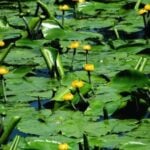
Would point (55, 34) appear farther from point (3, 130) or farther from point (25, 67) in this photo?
point (3, 130)

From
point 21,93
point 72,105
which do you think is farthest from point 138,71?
point 21,93

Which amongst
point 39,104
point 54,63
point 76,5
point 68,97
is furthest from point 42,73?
point 76,5

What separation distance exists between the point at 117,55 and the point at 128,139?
86 cm

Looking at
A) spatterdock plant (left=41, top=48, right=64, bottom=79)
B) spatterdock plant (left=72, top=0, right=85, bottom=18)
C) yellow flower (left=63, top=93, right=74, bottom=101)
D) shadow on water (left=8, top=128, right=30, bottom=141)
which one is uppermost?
yellow flower (left=63, top=93, right=74, bottom=101)

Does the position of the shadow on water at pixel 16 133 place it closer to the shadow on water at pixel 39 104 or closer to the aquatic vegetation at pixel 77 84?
the aquatic vegetation at pixel 77 84

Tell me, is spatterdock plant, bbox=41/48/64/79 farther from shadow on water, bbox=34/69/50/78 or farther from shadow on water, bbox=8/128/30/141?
shadow on water, bbox=8/128/30/141

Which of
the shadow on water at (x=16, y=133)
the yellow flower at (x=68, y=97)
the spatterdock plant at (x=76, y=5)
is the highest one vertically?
the yellow flower at (x=68, y=97)

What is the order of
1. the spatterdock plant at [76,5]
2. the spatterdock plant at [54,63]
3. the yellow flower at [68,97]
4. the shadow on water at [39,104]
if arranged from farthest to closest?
the spatterdock plant at [76,5]
the spatterdock plant at [54,63]
the shadow on water at [39,104]
the yellow flower at [68,97]

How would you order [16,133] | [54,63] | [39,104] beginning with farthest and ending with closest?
[54,63] < [39,104] < [16,133]

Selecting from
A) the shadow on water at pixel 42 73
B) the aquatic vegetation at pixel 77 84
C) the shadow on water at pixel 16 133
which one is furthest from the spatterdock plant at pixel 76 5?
the shadow on water at pixel 16 133

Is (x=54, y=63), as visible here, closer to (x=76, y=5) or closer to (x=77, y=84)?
(x=77, y=84)

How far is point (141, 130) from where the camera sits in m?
1.85

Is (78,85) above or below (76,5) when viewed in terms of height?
above

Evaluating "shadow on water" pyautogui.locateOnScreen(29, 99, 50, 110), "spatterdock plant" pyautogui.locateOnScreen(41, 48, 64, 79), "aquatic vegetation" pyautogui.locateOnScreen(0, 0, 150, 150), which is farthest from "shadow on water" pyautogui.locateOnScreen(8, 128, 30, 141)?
"spatterdock plant" pyautogui.locateOnScreen(41, 48, 64, 79)
